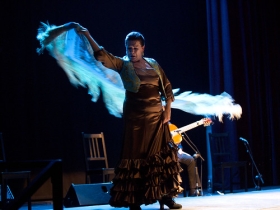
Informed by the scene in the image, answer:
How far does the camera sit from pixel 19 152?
21.4 feet

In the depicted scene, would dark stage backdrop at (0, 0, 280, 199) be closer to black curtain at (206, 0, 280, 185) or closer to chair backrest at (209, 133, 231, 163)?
black curtain at (206, 0, 280, 185)

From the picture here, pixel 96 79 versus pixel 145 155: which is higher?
pixel 96 79

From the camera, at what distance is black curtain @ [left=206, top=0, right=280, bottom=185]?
8297 mm

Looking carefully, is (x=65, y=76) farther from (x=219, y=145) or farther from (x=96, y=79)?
(x=219, y=145)

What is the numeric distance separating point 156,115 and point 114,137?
359 centimetres

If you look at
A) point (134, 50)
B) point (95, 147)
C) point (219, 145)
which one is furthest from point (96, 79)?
point (219, 145)

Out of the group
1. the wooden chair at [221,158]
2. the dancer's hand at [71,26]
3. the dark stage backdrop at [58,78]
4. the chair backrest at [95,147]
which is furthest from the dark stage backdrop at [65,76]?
the dancer's hand at [71,26]

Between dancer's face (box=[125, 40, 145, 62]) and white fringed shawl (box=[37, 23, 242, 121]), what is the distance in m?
0.30

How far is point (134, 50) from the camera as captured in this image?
3.79 metres

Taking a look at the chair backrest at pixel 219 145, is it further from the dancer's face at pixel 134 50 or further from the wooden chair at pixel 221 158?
the dancer's face at pixel 134 50

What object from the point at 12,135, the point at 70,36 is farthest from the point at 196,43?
the point at 70,36

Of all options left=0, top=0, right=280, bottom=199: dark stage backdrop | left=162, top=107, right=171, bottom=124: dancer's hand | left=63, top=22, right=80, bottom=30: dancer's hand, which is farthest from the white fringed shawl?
left=162, top=107, right=171, bottom=124: dancer's hand

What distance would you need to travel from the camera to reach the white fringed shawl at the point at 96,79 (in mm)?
4055

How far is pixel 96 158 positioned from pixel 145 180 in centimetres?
299
